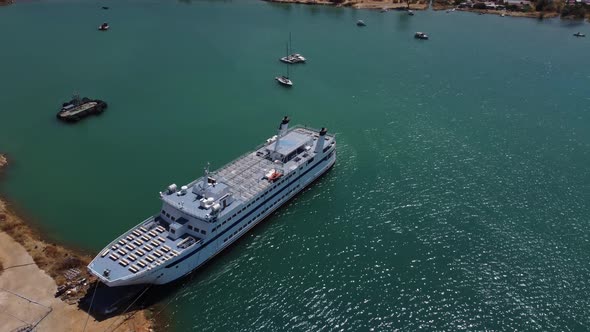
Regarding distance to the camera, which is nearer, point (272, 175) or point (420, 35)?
point (272, 175)

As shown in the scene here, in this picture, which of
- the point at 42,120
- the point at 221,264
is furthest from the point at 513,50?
the point at 42,120

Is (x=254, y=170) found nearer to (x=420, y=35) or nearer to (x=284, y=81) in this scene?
(x=284, y=81)

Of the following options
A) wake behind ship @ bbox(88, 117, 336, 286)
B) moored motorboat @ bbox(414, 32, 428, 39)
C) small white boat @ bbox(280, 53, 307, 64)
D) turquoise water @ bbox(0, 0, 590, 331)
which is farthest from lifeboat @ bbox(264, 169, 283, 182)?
moored motorboat @ bbox(414, 32, 428, 39)

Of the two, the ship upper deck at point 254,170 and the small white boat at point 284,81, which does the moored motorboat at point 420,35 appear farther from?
the ship upper deck at point 254,170

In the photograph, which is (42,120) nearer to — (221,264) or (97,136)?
(97,136)

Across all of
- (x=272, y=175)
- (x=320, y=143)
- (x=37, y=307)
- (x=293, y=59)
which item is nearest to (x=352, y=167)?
(x=320, y=143)

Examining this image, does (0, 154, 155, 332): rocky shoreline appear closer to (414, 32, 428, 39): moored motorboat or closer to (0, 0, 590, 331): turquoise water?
(0, 0, 590, 331): turquoise water

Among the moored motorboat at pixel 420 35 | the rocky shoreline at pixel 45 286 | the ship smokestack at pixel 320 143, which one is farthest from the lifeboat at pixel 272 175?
the moored motorboat at pixel 420 35
